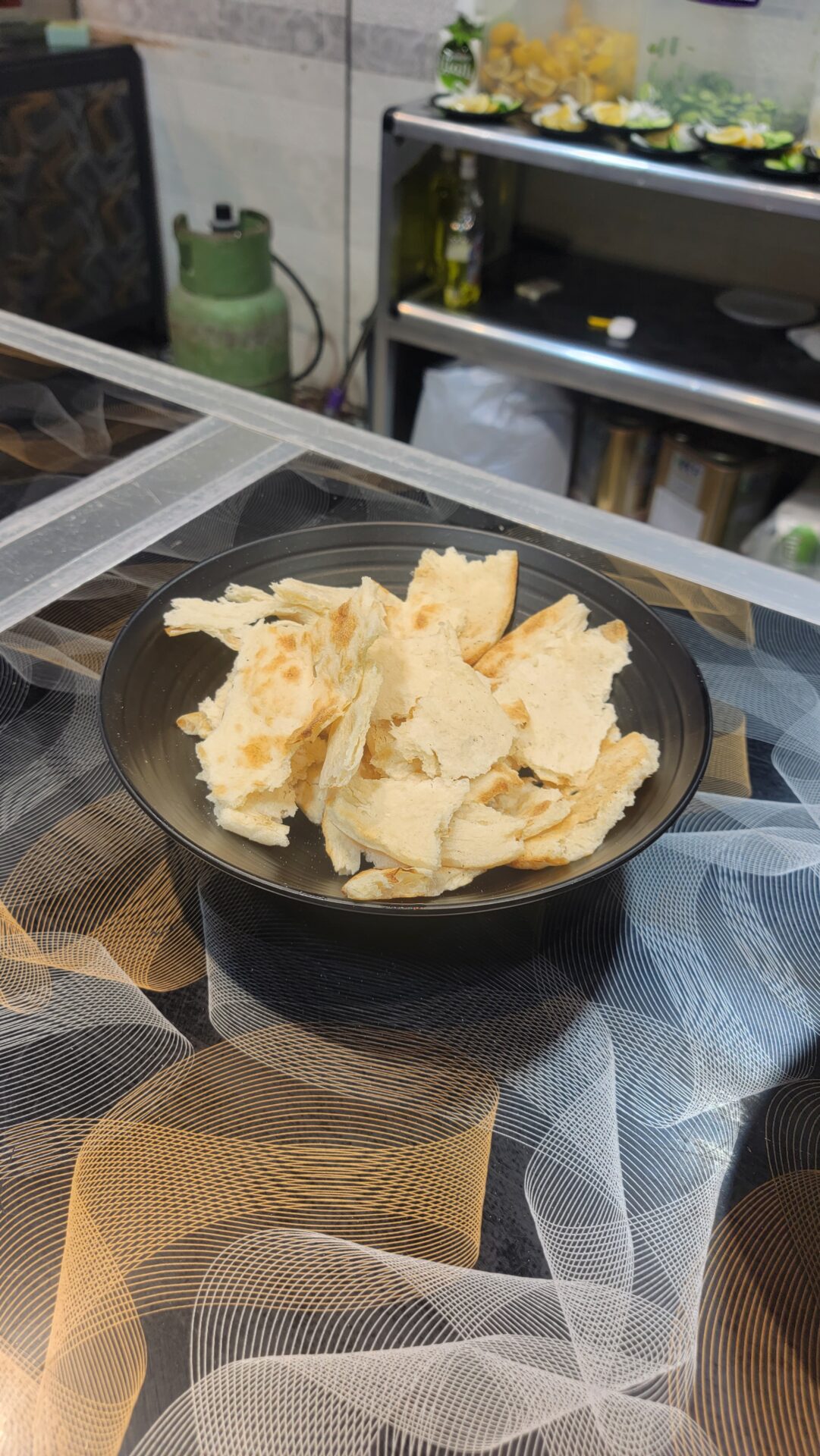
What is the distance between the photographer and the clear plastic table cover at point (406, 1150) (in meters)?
0.46

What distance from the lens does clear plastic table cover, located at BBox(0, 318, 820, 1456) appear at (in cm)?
46

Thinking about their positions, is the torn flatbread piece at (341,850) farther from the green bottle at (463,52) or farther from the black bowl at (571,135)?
the green bottle at (463,52)

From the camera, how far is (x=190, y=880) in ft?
2.30

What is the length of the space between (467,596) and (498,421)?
4.80ft

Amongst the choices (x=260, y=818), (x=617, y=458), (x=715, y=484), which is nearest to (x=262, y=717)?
(x=260, y=818)

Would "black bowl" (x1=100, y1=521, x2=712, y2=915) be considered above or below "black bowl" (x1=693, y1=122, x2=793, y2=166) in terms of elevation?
below

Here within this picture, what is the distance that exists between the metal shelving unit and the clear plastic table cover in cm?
127

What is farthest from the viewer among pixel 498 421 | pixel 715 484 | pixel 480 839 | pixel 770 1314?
pixel 498 421

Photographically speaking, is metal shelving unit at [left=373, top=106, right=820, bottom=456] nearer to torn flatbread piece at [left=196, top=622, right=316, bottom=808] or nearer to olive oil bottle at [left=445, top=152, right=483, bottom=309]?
olive oil bottle at [left=445, top=152, right=483, bottom=309]

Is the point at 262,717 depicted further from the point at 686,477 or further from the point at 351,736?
the point at 686,477

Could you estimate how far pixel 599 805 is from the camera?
651 mm

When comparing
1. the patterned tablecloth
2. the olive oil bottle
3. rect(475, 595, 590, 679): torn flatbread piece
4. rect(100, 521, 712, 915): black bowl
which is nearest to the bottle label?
the olive oil bottle

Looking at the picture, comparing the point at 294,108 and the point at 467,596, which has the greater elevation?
the point at 294,108

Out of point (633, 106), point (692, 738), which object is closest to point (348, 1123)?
point (692, 738)
